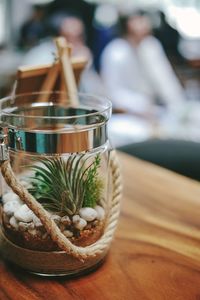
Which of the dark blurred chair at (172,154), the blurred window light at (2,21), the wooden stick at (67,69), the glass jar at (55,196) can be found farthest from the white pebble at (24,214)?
the blurred window light at (2,21)

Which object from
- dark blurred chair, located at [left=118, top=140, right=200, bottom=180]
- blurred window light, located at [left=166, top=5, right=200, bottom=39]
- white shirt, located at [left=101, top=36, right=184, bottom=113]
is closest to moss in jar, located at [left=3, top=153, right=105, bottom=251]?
dark blurred chair, located at [left=118, top=140, right=200, bottom=180]

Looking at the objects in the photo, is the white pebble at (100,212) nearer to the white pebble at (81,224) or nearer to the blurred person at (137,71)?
the white pebble at (81,224)

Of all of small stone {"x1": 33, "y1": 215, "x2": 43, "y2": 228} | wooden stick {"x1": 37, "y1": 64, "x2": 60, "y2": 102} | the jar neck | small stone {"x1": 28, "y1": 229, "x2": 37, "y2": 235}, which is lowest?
small stone {"x1": 28, "y1": 229, "x2": 37, "y2": 235}

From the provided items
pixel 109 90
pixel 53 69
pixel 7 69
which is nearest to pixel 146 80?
pixel 109 90

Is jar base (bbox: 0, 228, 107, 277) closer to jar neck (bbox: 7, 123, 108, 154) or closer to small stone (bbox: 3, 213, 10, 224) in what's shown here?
small stone (bbox: 3, 213, 10, 224)

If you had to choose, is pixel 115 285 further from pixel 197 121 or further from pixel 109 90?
pixel 109 90
